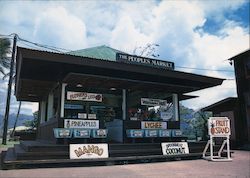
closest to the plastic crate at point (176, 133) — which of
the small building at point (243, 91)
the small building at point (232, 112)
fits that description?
the small building at point (232, 112)

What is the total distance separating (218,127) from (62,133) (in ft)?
23.4

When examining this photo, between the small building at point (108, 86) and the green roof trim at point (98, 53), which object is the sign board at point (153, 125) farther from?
the green roof trim at point (98, 53)

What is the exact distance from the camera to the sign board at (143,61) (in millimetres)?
13609

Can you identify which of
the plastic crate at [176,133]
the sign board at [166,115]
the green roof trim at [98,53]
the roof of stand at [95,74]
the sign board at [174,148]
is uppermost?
the green roof trim at [98,53]

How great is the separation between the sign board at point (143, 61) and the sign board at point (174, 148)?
13.5 feet

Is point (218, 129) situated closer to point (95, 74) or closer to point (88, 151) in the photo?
point (88, 151)

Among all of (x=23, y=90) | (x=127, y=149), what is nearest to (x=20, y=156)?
(x=127, y=149)

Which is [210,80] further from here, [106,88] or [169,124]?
[106,88]

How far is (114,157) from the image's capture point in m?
11.0

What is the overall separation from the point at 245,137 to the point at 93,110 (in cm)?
1203

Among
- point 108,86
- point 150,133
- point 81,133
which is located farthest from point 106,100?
point 81,133

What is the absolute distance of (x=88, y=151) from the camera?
1065 cm

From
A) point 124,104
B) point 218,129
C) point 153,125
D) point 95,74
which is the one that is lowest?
Answer: point 218,129

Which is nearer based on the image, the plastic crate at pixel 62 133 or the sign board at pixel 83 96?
the plastic crate at pixel 62 133
